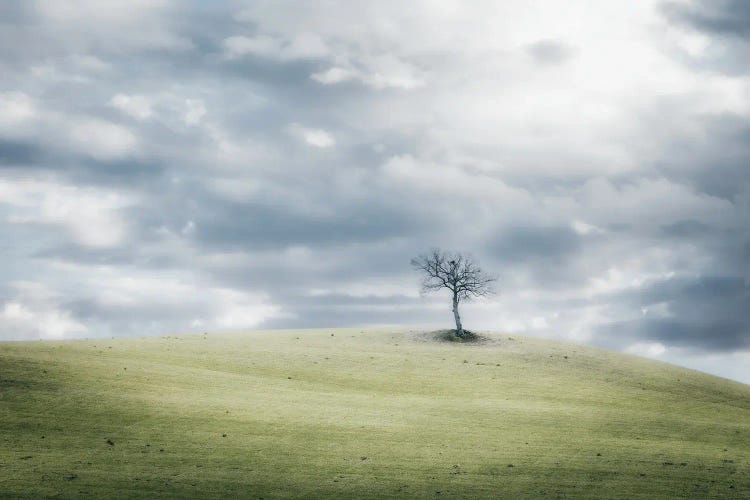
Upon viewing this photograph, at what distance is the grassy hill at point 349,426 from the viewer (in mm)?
28094

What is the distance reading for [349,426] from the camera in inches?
1438

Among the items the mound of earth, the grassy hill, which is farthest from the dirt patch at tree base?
the grassy hill

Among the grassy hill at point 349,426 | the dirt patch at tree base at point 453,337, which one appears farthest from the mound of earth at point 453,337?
the grassy hill at point 349,426

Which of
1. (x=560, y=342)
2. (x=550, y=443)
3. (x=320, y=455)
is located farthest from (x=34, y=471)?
(x=560, y=342)

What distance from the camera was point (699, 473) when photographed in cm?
3212

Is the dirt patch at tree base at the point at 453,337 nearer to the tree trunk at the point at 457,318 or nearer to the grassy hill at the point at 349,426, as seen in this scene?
the tree trunk at the point at 457,318

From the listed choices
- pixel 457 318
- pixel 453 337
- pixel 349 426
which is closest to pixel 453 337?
pixel 453 337

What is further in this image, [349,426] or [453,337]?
[453,337]

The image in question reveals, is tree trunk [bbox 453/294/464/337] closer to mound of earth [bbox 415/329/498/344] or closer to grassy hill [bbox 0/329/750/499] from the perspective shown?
mound of earth [bbox 415/329/498/344]

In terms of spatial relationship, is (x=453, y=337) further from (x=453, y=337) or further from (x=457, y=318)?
(x=457, y=318)

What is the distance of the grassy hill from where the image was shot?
2809cm

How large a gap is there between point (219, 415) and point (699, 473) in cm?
2457

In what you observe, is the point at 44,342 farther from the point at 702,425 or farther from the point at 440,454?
the point at 702,425

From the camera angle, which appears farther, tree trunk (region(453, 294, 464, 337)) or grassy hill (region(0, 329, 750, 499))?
tree trunk (region(453, 294, 464, 337))
